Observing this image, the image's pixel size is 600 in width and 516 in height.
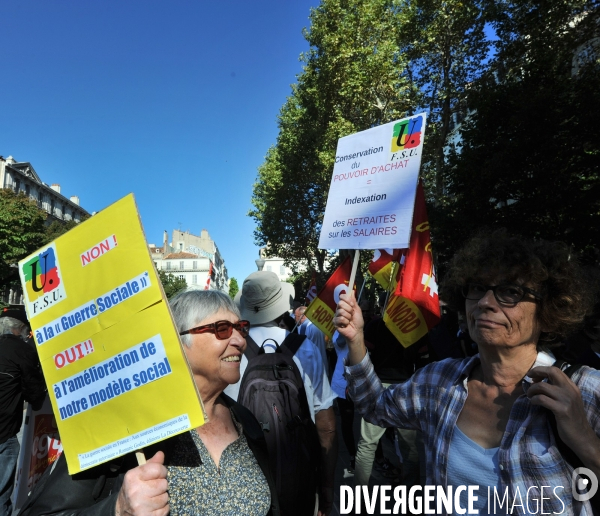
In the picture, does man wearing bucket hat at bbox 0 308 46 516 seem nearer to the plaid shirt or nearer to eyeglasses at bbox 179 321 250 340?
eyeglasses at bbox 179 321 250 340

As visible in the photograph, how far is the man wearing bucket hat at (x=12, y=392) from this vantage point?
3508mm

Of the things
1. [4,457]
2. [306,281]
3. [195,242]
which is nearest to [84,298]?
[4,457]

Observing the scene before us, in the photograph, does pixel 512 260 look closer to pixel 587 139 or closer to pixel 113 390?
pixel 113 390

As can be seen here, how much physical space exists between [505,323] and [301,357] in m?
1.36

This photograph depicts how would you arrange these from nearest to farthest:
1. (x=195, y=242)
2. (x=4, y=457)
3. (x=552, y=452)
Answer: (x=552, y=452), (x=4, y=457), (x=195, y=242)

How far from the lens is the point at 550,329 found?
184 centimetres

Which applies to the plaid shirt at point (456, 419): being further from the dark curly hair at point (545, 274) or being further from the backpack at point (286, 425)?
the backpack at point (286, 425)

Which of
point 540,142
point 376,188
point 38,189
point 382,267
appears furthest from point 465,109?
point 38,189

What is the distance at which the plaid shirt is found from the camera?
151cm

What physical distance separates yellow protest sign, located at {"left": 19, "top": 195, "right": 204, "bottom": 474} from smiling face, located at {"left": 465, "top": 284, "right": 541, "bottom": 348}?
1080 mm

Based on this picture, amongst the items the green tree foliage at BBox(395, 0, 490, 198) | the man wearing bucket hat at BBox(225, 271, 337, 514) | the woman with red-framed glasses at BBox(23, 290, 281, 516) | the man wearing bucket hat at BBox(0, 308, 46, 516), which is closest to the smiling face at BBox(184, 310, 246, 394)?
the woman with red-framed glasses at BBox(23, 290, 281, 516)

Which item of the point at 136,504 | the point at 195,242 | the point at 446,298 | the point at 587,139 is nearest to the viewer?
the point at 136,504

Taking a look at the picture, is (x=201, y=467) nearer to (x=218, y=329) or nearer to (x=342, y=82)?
(x=218, y=329)

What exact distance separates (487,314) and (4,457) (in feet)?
11.6
